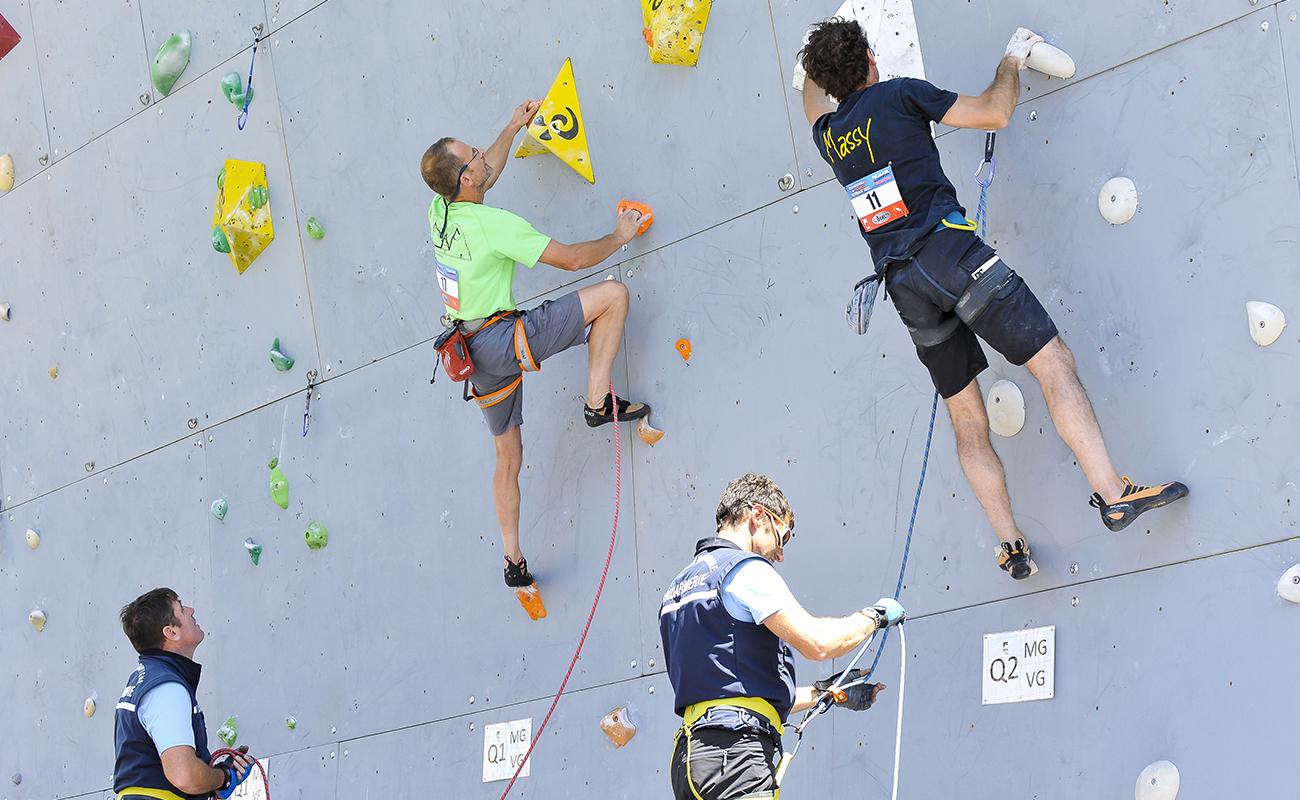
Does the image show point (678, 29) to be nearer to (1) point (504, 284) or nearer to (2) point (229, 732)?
(1) point (504, 284)

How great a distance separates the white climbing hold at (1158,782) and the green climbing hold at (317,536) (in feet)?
10.5

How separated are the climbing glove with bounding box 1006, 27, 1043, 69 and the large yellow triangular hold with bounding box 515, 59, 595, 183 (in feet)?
5.05

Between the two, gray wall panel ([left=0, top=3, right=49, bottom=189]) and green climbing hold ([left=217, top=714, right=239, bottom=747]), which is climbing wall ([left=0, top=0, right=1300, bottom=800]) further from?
green climbing hold ([left=217, top=714, right=239, bottom=747])

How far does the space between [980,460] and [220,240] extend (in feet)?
11.5

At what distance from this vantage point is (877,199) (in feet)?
10.2

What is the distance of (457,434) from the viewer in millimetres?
4676

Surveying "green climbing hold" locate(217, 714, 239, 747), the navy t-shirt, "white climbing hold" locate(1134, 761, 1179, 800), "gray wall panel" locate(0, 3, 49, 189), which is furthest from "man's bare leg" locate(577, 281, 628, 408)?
"gray wall panel" locate(0, 3, 49, 189)

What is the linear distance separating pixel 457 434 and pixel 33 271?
3.11m

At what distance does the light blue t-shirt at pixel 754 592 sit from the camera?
97.9 inches

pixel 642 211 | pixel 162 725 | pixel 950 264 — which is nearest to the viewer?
pixel 950 264

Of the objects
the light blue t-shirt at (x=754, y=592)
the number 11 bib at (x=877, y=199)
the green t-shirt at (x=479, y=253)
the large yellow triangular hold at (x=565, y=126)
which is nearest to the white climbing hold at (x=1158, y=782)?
the light blue t-shirt at (x=754, y=592)

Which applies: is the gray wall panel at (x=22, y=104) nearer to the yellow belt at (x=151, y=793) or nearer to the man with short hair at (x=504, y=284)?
the man with short hair at (x=504, y=284)

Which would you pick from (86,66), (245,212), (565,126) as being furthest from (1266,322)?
(86,66)

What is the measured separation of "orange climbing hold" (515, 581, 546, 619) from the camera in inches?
170
